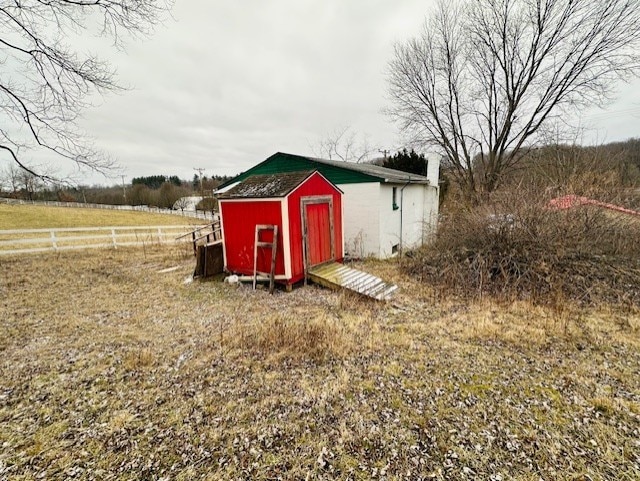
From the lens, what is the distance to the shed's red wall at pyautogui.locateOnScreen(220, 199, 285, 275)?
280 inches

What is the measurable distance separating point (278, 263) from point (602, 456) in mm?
Result: 6284

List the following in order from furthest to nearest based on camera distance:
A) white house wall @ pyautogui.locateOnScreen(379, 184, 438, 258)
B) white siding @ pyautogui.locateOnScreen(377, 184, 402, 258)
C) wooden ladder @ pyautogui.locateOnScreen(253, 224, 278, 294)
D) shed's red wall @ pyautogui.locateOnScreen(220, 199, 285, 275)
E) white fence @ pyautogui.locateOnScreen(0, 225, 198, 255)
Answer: white fence @ pyautogui.locateOnScreen(0, 225, 198, 255)
white house wall @ pyautogui.locateOnScreen(379, 184, 438, 258)
white siding @ pyautogui.locateOnScreen(377, 184, 402, 258)
shed's red wall @ pyautogui.locateOnScreen(220, 199, 285, 275)
wooden ladder @ pyautogui.locateOnScreen(253, 224, 278, 294)

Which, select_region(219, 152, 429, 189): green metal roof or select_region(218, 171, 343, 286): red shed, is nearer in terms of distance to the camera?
select_region(218, 171, 343, 286): red shed

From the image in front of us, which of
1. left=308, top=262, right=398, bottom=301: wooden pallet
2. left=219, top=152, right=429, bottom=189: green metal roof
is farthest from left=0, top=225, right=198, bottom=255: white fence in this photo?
left=308, top=262, right=398, bottom=301: wooden pallet

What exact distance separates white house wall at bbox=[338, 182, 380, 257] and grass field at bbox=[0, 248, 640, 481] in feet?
15.2

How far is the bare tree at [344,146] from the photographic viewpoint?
28609 millimetres

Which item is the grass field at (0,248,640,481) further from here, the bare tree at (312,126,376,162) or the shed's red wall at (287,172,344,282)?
the bare tree at (312,126,376,162)

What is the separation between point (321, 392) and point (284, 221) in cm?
441

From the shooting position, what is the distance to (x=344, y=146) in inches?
1142

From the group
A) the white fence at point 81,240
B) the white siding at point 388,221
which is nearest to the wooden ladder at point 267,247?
the white siding at point 388,221

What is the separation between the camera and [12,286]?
7.36 metres

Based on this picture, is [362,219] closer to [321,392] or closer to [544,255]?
[544,255]

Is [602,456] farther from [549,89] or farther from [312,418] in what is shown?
[549,89]

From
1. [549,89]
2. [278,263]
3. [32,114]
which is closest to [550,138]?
[549,89]
